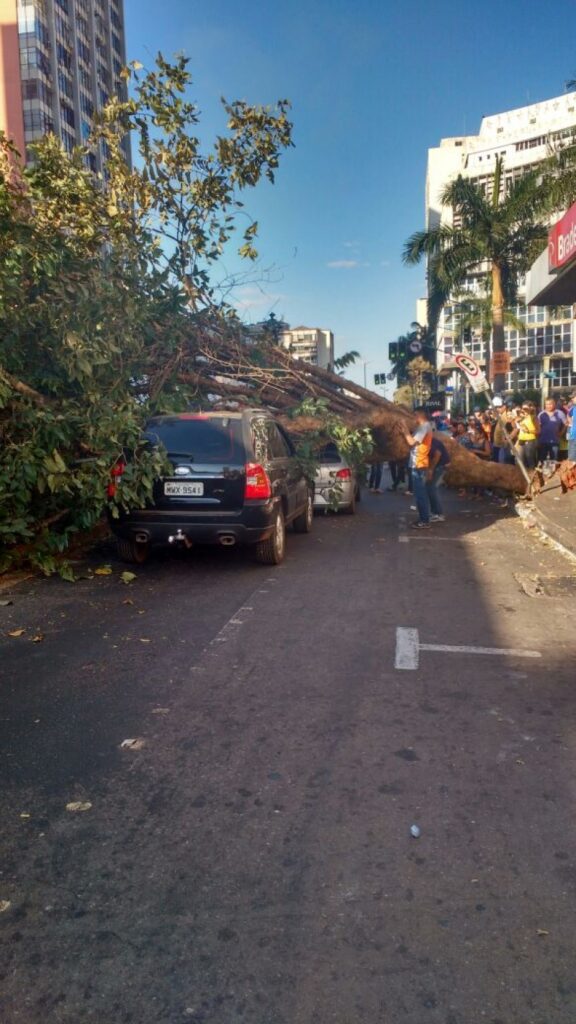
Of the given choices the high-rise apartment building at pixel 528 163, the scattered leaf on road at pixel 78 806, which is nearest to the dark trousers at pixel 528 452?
the scattered leaf on road at pixel 78 806

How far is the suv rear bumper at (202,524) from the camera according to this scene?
862cm

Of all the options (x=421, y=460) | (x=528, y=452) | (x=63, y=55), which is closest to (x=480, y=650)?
(x=421, y=460)

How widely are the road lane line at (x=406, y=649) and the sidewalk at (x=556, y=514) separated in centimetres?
438

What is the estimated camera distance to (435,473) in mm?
14227

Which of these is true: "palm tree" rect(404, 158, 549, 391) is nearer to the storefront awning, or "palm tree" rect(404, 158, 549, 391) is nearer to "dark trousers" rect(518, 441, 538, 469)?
the storefront awning

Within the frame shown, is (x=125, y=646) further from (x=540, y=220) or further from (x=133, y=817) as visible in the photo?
(x=540, y=220)

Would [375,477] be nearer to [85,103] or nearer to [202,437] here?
[202,437]

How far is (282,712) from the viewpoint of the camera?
189 inches

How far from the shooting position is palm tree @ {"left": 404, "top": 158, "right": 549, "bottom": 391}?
30.4 m

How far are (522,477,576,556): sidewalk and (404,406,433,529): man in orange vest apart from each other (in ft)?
5.96

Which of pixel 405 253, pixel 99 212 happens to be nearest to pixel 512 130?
pixel 405 253

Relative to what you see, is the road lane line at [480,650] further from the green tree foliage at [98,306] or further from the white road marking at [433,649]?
the green tree foliage at [98,306]

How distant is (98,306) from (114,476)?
2.06m

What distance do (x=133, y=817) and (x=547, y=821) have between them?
1.78 meters
